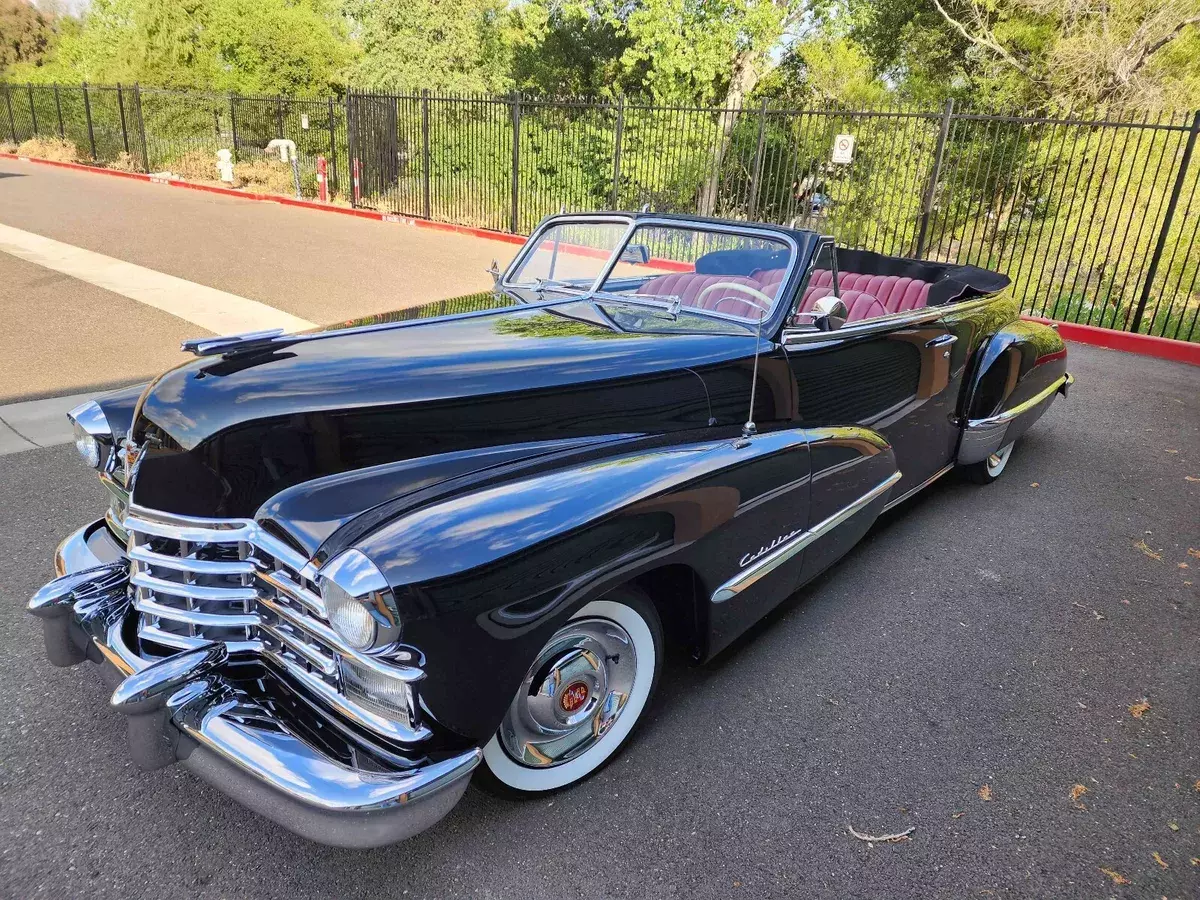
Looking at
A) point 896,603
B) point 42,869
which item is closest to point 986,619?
point 896,603

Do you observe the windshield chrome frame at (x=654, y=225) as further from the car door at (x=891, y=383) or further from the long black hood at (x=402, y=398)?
the long black hood at (x=402, y=398)

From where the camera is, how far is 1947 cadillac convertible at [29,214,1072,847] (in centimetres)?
174

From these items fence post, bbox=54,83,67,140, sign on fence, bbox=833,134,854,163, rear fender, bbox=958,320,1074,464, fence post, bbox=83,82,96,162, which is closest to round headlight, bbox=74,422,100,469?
rear fender, bbox=958,320,1074,464

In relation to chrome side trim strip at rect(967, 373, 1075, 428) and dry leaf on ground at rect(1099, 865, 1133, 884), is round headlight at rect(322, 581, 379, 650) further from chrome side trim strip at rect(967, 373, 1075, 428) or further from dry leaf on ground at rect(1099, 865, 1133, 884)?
chrome side trim strip at rect(967, 373, 1075, 428)

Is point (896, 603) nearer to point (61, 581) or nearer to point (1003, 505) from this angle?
point (1003, 505)

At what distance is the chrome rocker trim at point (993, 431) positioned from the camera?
4.18 m

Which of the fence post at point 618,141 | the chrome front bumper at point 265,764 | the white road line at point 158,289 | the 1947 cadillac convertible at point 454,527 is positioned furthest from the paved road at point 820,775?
the fence post at point 618,141

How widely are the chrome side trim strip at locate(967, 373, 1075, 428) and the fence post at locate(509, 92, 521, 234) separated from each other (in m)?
11.0

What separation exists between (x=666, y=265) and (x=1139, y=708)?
244 centimetres

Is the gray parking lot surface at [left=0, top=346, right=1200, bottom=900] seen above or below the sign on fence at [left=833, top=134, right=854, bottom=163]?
below

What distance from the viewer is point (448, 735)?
1788mm

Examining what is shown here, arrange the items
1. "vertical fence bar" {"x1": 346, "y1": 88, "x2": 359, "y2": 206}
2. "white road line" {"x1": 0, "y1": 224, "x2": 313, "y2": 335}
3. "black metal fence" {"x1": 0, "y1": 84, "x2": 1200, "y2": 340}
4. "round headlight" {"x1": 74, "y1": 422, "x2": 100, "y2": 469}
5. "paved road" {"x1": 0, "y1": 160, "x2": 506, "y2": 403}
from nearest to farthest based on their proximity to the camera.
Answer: "round headlight" {"x1": 74, "y1": 422, "x2": 100, "y2": 469} → "paved road" {"x1": 0, "y1": 160, "x2": 506, "y2": 403} → "white road line" {"x1": 0, "y1": 224, "x2": 313, "y2": 335} → "black metal fence" {"x1": 0, "y1": 84, "x2": 1200, "y2": 340} → "vertical fence bar" {"x1": 346, "y1": 88, "x2": 359, "y2": 206}

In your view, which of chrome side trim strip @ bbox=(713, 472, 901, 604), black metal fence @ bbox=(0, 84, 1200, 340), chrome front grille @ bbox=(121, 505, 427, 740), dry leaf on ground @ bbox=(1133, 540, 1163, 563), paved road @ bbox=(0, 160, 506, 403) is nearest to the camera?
chrome front grille @ bbox=(121, 505, 427, 740)

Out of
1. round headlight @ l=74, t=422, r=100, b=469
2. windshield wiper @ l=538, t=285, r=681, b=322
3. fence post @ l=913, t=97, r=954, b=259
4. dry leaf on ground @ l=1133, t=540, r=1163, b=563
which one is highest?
fence post @ l=913, t=97, r=954, b=259
